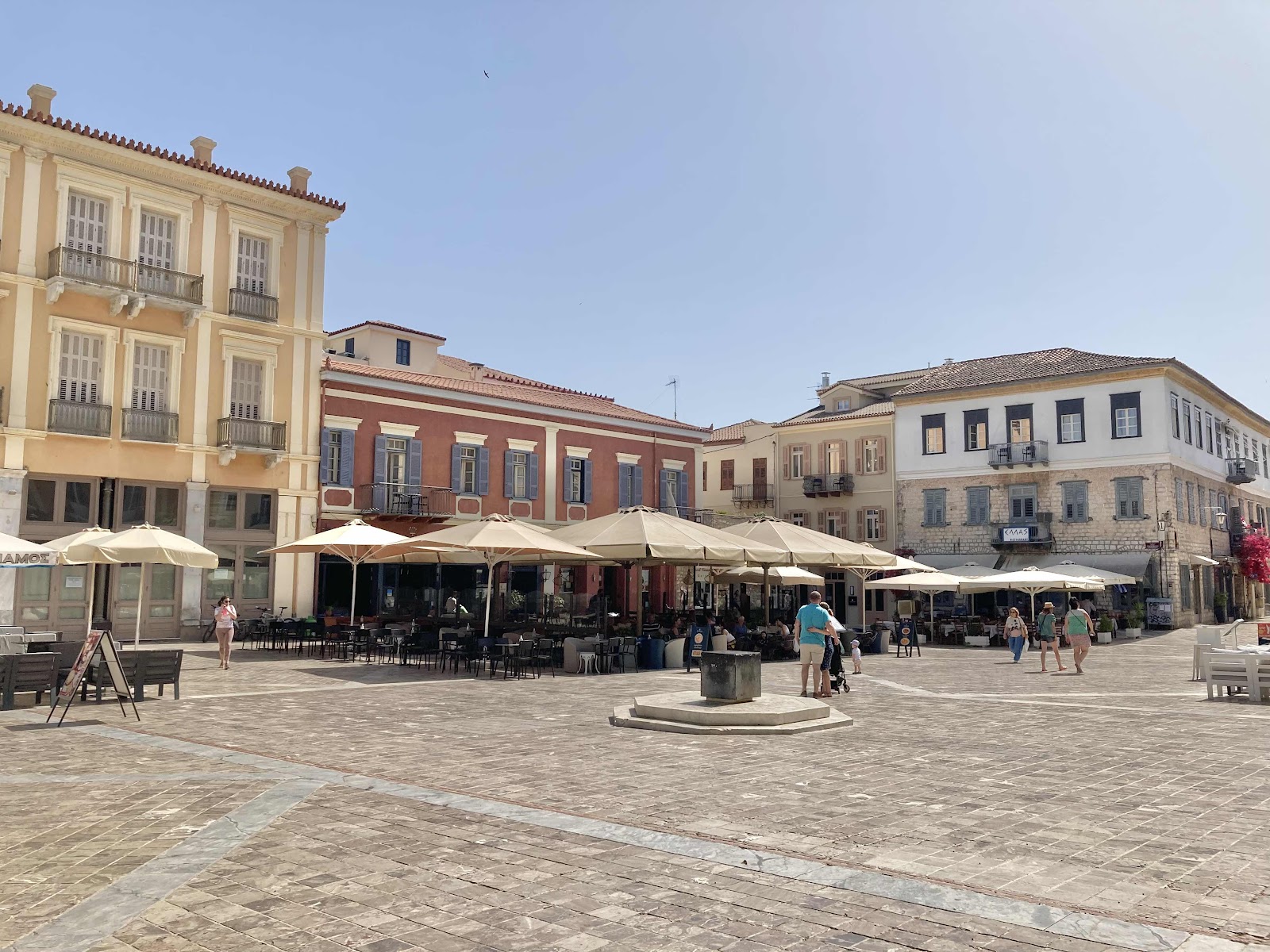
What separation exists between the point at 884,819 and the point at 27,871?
197 inches

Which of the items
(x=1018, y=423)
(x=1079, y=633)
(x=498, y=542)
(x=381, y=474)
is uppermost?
(x=1018, y=423)

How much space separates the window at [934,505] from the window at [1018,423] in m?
3.31

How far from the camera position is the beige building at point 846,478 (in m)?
40.9

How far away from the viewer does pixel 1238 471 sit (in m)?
40.9

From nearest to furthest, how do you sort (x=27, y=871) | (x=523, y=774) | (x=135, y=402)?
(x=27, y=871) < (x=523, y=774) < (x=135, y=402)

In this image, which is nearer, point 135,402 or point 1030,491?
point 135,402

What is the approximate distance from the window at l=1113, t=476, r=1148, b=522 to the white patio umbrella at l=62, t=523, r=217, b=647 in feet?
98.6

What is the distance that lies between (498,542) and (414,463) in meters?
14.1

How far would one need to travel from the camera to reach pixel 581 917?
467 cm

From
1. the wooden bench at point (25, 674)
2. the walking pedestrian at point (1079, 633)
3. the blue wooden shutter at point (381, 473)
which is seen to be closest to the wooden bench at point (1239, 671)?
the walking pedestrian at point (1079, 633)

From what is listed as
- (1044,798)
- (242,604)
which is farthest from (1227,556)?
(1044,798)

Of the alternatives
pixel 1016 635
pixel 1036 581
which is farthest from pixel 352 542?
pixel 1036 581

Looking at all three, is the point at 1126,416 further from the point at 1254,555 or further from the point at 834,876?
the point at 834,876

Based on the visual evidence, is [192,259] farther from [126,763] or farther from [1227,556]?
[1227,556]
